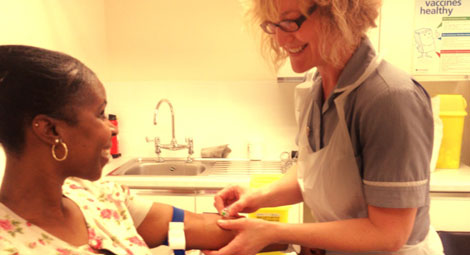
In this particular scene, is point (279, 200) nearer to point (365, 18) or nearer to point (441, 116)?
point (365, 18)

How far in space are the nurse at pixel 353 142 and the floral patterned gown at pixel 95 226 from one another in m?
0.29

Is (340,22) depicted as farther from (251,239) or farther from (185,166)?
(185,166)

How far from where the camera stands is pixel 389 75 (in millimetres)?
978

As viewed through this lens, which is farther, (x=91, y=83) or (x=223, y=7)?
(x=223, y=7)

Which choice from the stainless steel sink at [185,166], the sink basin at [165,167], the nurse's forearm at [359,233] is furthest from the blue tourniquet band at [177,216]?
the sink basin at [165,167]

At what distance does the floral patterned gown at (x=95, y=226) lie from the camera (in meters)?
0.84

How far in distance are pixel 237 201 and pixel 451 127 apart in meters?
1.70

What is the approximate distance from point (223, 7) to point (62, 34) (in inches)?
44.1

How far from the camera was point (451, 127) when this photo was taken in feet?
7.70

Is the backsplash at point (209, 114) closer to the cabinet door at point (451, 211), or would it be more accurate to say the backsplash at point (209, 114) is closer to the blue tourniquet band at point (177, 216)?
the cabinet door at point (451, 211)

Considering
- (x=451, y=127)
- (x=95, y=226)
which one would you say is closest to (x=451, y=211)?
(x=451, y=127)

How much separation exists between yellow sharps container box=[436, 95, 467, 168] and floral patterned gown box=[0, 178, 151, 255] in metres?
1.98

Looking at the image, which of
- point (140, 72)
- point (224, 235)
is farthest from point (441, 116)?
point (140, 72)

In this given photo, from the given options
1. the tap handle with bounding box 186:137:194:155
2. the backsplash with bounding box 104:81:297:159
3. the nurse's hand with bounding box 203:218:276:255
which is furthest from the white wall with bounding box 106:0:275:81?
the nurse's hand with bounding box 203:218:276:255
